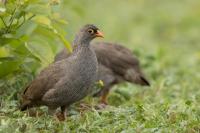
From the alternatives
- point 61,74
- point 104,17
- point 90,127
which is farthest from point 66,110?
point 104,17

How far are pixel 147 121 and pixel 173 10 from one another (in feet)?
37.7

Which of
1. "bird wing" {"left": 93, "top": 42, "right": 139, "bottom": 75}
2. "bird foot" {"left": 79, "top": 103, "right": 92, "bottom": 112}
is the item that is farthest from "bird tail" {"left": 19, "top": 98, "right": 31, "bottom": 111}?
"bird wing" {"left": 93, "top": 42, "right": 139, "bottom": 75}

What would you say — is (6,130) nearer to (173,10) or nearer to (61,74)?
(61,74)

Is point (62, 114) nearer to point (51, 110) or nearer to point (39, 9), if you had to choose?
point (51, 110)

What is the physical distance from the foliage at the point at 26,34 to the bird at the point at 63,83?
182 mm

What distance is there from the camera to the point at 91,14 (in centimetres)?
1866

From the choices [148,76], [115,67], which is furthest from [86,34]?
[148,76]

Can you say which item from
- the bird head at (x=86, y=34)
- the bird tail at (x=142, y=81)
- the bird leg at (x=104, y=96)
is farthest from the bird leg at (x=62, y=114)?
the bird tail at (x=142, y=81)

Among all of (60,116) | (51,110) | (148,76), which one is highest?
(148,76)

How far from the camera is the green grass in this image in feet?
25.8

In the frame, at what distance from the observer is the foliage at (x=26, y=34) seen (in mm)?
8352

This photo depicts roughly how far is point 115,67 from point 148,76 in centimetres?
167

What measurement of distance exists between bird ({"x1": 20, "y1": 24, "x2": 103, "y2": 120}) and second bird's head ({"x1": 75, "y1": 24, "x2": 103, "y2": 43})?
0.17 meters

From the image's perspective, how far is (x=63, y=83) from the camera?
8570 millimetres
